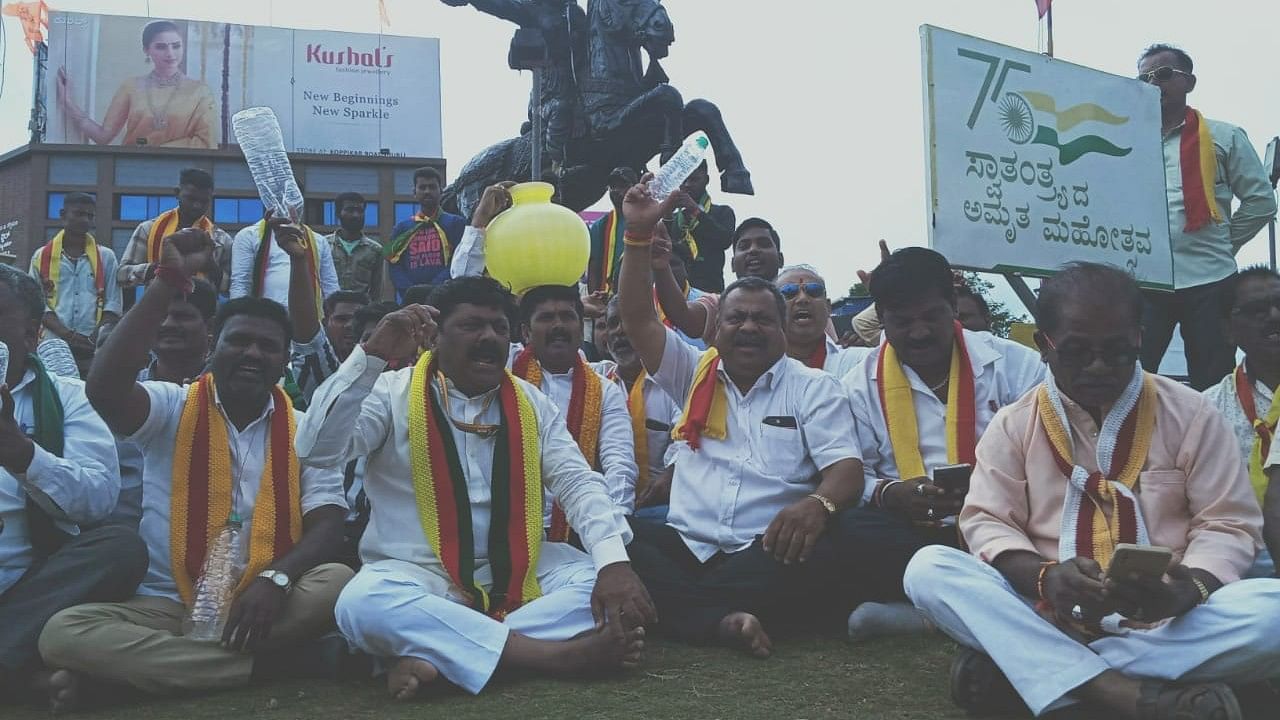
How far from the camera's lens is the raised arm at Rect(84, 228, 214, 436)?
3.76 m

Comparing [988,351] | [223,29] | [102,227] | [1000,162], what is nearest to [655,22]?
[1000,162]

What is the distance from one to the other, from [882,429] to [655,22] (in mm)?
7997

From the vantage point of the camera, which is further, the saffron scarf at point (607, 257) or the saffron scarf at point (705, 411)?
the saffron scarf at point (607, 257)

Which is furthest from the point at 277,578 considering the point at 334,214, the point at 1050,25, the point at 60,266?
the point at 334,214

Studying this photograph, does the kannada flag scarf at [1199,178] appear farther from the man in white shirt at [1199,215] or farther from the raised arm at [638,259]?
the raised arm at [638,259]

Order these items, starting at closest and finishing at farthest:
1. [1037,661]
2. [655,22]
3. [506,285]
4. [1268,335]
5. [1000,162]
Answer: [1037,661], [1268,335], [506,285], [1000,162], [655,22]

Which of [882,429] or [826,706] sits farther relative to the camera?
[882,429]

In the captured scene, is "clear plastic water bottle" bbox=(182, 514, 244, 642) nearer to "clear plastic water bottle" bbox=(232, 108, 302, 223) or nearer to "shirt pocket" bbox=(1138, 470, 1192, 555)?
"clear plastic water bottle" bbox=(232, 108, 302, 223)

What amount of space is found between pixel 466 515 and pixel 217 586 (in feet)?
2.86

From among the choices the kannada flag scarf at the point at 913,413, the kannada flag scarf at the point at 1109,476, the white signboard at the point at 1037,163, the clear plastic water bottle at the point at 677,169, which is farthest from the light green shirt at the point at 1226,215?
the kannada flag scarf at the point at 1109,476

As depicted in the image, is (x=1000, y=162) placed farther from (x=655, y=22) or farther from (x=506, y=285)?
(x=655, y=22)

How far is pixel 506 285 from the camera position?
5770 millimetres

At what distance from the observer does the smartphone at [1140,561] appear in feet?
8.94

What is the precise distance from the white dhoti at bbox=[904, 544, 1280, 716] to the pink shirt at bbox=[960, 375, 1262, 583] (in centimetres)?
10
